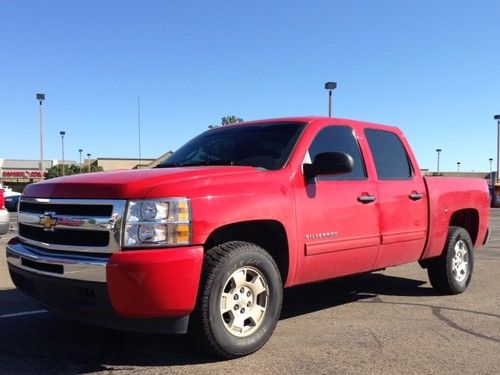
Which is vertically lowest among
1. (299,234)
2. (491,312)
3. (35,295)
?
(491,312)

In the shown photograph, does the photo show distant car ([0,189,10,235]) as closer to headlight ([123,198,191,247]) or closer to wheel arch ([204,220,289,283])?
wheel arch ([204,220,289,283])

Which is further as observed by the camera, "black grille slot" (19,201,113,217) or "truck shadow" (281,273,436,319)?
"truck shadow" (281,273,436,319)

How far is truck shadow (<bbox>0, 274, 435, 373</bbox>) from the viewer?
13.7 feet

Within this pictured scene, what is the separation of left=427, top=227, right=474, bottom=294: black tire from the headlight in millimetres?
4028

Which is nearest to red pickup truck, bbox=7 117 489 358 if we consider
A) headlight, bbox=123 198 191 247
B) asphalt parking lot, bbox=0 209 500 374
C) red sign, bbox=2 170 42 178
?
headlight, bbox=123 198 191 247

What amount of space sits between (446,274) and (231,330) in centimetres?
358

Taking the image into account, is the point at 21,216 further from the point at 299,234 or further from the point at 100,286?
the point at 299,234

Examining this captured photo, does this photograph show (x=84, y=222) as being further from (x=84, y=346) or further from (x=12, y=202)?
(x=12, y=202)

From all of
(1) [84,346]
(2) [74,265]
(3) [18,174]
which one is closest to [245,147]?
(2) [74,265]

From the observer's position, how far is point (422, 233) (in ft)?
20.6

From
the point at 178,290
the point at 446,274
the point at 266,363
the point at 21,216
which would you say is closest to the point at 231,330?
the point at 266,363

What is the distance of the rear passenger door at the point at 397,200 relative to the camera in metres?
5.74

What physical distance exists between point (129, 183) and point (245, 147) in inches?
65.1

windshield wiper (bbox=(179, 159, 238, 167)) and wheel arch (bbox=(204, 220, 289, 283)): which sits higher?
windshield wiper (bbox=(179, 159, 238, 167))
